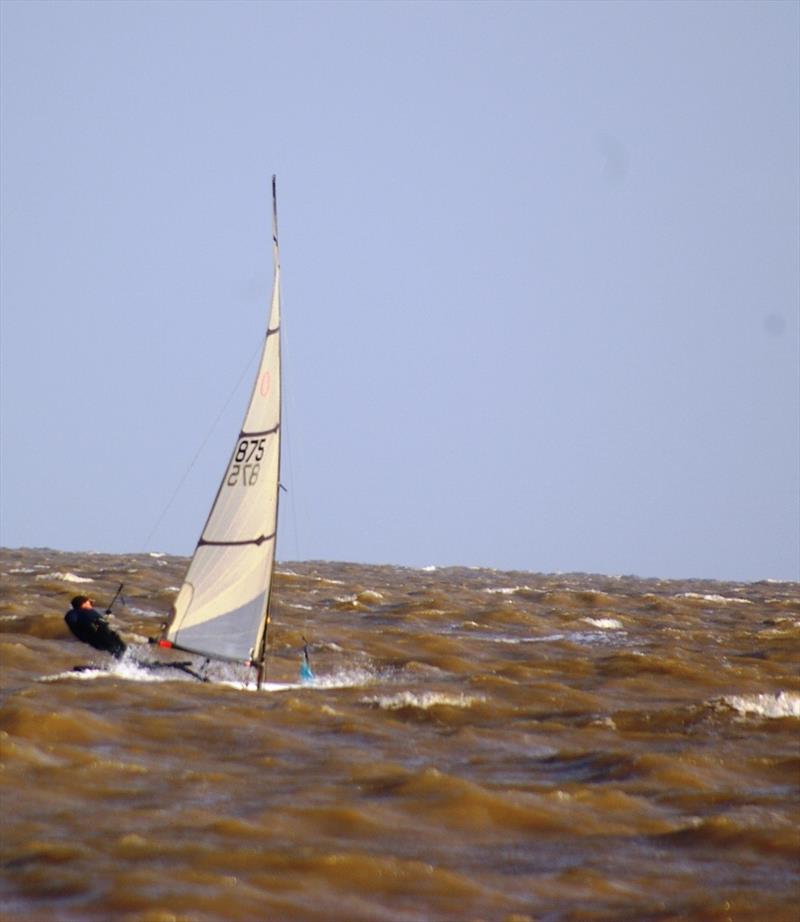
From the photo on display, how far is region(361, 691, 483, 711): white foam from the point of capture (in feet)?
Result: 66.5

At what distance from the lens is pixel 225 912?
10.6 meters

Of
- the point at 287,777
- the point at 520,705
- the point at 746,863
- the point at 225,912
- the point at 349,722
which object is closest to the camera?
the point at 225,912

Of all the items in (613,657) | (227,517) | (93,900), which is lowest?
(93,900)

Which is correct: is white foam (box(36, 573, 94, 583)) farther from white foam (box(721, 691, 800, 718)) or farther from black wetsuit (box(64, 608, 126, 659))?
white foam (box(721, 691, 800, 718))

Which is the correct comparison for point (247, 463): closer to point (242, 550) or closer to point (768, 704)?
point (242, 550)

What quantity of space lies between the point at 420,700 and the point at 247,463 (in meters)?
4.56

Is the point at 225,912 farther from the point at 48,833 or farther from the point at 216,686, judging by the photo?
the point at 216,686

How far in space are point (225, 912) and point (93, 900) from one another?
96cm

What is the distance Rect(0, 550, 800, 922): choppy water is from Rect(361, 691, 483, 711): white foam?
0.07m

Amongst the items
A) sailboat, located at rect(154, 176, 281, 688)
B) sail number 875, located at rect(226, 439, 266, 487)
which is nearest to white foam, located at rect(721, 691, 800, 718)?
sailboat, located at rect(154, 176, 281, 688)

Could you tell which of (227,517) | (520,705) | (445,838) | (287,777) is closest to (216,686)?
(227,517)

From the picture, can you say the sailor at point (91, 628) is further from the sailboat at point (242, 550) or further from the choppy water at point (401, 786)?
the sailboat at point (242, 550)

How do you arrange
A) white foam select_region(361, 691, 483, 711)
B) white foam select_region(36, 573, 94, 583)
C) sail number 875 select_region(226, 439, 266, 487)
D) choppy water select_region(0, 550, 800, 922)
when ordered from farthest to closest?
1. white foam select_region(36, 573, 94, 583)
2. sail number 875 select_region(226, 439, 266, 487)
3. white foam select_region(361, 691, 483, 711)
4. choppy water select_region(0, 550, 800, 922)

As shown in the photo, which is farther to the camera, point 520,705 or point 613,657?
point 613,657
